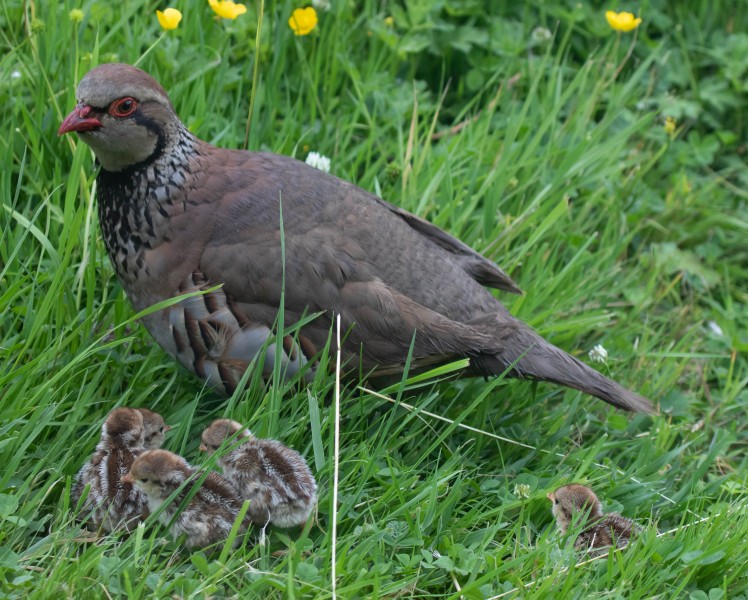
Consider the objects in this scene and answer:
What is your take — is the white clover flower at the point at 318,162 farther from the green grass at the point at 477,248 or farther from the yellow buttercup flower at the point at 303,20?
the yellow buttercup flower at the point at 303,20

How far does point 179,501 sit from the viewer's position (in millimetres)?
3438

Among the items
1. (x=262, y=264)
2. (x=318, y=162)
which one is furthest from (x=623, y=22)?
(x=262, y=264)

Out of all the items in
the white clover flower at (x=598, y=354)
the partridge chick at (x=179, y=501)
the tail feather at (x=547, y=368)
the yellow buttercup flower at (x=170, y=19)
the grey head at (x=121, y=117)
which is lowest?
the white clover flower at (x=598, y=354)

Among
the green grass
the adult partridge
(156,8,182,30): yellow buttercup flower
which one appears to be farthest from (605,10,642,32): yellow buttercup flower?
(156,8,182,30): yellow buttercup flower

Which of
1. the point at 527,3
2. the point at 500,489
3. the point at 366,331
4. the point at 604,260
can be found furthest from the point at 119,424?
the point at 527,3

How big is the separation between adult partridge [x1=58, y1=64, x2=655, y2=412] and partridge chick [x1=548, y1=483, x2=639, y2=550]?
21.3 inches

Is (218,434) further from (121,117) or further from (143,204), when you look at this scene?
(121,117)

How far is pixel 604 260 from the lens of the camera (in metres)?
5.39

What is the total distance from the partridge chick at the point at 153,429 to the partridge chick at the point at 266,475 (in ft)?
0.64

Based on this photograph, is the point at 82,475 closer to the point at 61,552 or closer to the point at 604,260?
the point at 61,552

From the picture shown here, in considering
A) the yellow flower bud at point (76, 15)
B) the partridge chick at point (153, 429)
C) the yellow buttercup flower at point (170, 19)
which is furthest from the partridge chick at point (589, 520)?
the yellow flower bud at point (76, 15)

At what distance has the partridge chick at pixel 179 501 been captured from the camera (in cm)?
341

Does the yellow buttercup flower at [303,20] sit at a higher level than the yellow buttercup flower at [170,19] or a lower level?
lower

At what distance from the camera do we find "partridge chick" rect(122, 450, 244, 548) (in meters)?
3.41
